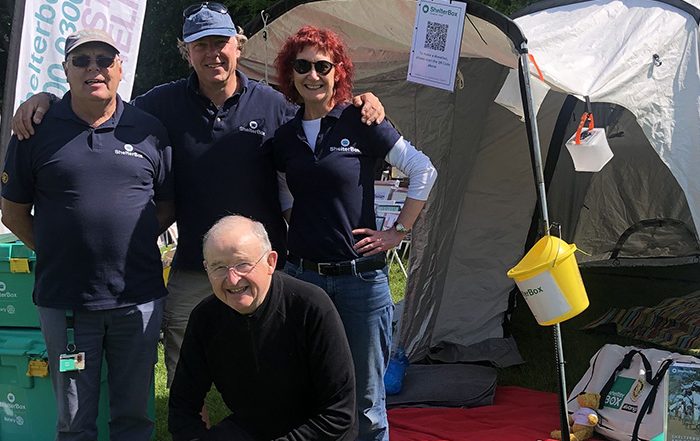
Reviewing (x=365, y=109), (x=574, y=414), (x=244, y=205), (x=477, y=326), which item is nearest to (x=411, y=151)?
(x=365, y=109)

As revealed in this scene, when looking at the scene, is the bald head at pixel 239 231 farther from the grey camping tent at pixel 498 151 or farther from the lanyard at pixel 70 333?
Result: the grey camping tent at pixel 498 151

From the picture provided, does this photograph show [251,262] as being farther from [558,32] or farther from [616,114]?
[616,114]

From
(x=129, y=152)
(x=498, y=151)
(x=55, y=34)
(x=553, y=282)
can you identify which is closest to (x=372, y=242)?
(x=553, y=282)

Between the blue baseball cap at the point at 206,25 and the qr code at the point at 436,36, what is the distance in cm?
97

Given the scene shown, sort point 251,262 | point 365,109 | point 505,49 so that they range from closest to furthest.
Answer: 1. point 251,262
2. point 365,109
3. point 505,49

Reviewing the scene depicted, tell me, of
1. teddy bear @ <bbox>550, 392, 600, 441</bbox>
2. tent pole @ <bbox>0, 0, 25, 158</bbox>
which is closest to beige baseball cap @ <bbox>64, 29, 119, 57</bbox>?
tent pole @ <bbox>0, 0, 25, 158</bbox>

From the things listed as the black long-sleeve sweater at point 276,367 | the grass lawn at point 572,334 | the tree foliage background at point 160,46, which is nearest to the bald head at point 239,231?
the black long-sleeve sweater at point 276,367

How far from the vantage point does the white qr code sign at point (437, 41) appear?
338cm

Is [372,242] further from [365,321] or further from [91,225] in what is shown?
[91,225]

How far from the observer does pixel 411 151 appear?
2.81m

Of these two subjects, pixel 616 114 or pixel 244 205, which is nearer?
pixel 244 205

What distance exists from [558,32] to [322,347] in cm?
230

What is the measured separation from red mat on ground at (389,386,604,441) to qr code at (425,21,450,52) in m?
1.79

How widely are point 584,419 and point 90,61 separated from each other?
268cm
